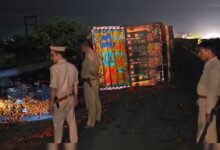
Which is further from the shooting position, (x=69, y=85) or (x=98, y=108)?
(x=98, y=108)

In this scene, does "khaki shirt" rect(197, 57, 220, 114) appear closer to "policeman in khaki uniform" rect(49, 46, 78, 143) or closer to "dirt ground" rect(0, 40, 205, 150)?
"dirt ground" rect(0, 40, 205, 150)

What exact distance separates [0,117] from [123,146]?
10.1 m

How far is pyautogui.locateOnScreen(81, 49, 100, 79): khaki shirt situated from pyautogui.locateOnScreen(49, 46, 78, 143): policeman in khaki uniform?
2.22 meters

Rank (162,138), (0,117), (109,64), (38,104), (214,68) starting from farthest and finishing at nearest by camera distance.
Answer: (109,64), (38,104), (0,117), (162,138), (214,68)

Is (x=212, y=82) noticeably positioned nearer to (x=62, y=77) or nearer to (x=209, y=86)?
(x=209, y=86)

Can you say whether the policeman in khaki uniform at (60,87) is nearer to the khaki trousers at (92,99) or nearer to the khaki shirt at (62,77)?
the khaki shirt at (62,77)

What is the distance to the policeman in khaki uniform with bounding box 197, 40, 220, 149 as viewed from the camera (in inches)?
269

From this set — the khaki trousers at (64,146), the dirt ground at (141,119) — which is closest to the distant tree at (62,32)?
the dirt ground at (141,119)

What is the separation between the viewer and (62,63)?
761 cm

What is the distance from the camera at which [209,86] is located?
6895 millimetres

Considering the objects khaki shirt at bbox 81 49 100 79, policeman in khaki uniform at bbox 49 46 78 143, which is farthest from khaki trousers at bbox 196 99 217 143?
khaki shirt at bbox 81 49 100 79

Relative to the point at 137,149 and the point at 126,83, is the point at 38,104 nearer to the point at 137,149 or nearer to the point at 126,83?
the point at 126,83

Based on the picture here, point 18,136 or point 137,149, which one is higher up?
point 137,149

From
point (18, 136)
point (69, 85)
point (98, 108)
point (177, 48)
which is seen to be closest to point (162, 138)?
point (98, 108)
